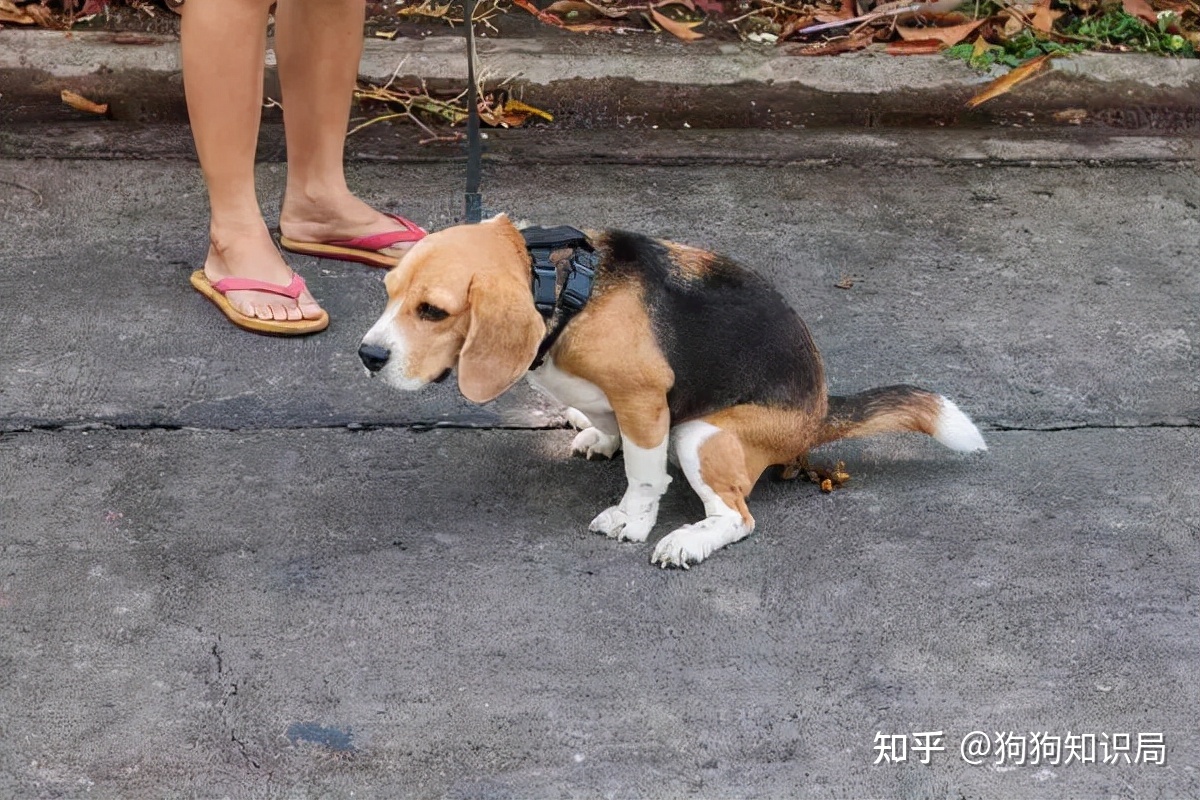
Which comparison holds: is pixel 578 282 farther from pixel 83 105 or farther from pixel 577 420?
pixel 83 105

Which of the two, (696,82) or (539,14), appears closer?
(696,82)

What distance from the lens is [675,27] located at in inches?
231

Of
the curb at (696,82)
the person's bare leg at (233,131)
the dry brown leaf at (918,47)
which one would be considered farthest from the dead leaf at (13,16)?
the dry brown leaf at (918,47)

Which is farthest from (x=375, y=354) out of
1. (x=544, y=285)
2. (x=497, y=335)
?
(x=544, y=285)

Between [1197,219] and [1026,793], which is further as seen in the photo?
[1197,219]

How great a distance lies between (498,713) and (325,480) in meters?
0.94

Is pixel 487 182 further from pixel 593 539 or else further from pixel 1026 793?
pixel 1026 793

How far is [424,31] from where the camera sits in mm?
5758

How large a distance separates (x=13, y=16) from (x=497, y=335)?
3757 millimetres

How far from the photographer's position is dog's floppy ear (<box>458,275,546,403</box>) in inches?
111

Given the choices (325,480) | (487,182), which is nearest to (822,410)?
(325,480)

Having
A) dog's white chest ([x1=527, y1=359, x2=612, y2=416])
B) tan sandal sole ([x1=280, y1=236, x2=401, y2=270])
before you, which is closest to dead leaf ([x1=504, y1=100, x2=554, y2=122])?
tan sandal sole ([x1=280, y1=236, x2=401, y2=270])

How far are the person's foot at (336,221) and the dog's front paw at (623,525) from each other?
1427mm

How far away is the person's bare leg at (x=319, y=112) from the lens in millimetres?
4008
